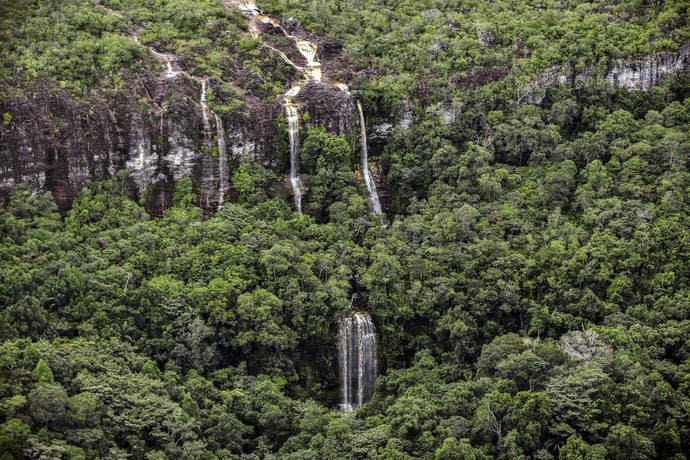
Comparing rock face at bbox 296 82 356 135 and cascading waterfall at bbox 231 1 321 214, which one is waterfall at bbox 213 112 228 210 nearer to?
cascading waterfall at bbox 231 1 321 214

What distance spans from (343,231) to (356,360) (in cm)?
657

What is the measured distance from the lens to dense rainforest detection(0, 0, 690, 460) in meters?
47.6

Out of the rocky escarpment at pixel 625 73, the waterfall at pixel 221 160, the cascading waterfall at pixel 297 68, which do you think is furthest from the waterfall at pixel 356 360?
the rocky escarpment at pixel 625 73

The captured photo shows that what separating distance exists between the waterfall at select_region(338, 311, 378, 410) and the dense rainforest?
0.42 meters

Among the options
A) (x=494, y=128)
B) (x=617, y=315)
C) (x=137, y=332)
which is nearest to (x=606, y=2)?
(x=494, y=128)

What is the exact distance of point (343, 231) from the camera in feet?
190

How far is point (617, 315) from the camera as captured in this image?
169ft

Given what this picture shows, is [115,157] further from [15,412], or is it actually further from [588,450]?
[588,450]

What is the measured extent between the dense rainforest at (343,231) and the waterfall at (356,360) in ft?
1.39

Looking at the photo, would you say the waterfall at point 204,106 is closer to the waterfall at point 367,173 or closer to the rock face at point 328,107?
the rock face at point 328,107

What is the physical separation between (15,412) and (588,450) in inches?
852

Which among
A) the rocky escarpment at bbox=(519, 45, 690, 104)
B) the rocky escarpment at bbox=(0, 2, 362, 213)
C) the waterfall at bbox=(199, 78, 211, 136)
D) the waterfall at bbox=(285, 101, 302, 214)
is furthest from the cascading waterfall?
the rocky escarpment at bbox=(519, 45, 690, 104)

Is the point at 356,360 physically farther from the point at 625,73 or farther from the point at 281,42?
the point at 625,73

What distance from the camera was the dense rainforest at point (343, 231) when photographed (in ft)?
156
